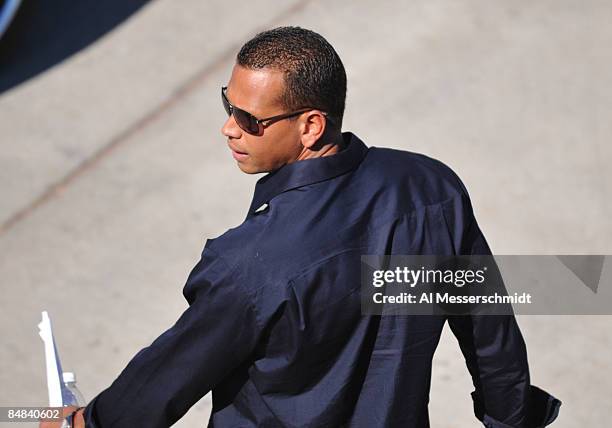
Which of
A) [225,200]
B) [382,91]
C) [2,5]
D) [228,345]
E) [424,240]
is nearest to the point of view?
[228,345]

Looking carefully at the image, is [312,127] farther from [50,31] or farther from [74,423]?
[50,31]

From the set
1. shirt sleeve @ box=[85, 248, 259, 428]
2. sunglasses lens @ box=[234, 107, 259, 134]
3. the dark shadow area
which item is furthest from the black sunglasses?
the dark shadow area

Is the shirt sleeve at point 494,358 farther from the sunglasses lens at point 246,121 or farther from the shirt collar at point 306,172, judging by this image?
the sunglasses lens at point 246,121

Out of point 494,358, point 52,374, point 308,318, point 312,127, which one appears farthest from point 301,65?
point 52,374

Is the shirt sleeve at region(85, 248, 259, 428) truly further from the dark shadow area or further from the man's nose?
the dark shadow area

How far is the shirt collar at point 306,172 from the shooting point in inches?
83.0

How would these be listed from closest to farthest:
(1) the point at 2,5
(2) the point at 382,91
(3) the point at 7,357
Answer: (3) the point at 7,357 < (2) the point at 382,91 < (1) the point at 2,5

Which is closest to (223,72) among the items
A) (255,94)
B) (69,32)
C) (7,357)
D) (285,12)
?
(285,12)

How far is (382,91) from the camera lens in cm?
578

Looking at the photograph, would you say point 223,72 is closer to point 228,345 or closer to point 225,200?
point 225,200

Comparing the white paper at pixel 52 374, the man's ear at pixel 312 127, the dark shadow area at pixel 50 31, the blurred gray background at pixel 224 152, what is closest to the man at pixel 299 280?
the man's ear at pixel 312 127

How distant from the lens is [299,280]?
6.52 feet

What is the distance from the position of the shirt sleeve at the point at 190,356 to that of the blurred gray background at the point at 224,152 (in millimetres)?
1973

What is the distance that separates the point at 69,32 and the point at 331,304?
4.92m
